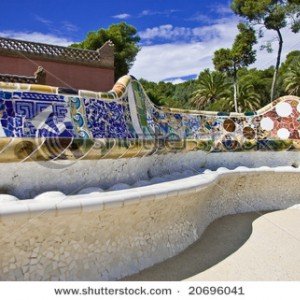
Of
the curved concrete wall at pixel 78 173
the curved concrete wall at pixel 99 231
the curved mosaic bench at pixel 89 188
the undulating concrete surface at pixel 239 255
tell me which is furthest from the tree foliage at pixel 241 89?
the curved concrete wall at pixel 99 231

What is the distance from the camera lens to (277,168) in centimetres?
575

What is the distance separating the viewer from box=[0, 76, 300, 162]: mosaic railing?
2754mm

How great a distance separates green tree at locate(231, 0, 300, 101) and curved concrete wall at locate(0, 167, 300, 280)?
1649 centimetres

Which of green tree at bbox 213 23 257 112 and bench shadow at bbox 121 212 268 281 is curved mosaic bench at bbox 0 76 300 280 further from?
green tree at bbox 213 23 257 112

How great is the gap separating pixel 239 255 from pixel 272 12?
56.9 feet

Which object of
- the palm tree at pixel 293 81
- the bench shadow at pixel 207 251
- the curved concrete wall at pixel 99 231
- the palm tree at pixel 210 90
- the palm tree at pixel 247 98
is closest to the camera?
the curved concrete wall at pixel 99 231

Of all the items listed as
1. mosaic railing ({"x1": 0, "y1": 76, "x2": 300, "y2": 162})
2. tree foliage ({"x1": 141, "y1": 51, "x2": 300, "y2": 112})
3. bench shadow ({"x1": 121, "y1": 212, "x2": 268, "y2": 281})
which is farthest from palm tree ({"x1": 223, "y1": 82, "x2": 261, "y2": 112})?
bench shadow ({"x1": 121, "y1": 212, "x2": 268, "y2": 281})

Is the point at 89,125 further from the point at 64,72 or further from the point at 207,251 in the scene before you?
the point at 64,72

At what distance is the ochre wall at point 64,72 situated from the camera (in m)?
11.8

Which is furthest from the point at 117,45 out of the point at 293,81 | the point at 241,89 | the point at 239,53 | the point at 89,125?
the point at 89,125

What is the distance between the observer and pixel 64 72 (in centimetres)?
1295

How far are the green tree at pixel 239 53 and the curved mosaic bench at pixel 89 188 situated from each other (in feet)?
55.6

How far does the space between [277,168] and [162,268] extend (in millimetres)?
3328

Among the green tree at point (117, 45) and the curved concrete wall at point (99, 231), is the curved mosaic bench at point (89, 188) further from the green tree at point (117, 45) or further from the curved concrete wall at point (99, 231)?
the green tree at point (117, 45)
